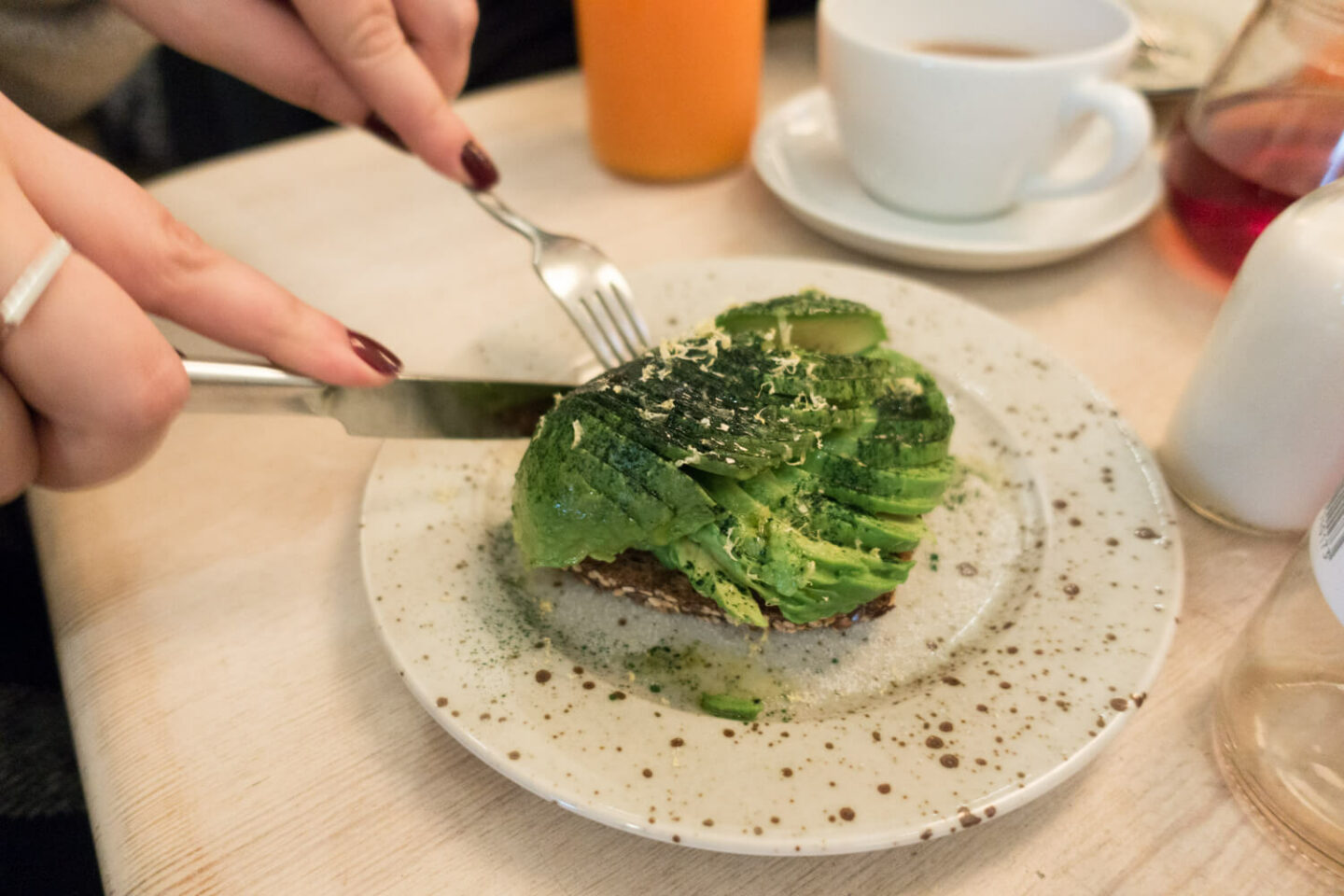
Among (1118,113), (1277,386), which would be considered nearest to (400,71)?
(1118,113)

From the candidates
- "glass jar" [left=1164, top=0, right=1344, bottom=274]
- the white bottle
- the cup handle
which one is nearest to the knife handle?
the white bottle

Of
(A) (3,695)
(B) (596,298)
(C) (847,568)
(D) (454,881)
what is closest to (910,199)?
(B) (596,298)

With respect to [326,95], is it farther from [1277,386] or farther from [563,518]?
[1277,386]

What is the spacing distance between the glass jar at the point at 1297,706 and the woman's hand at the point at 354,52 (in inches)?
44.9

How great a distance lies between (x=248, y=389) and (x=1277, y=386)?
1040 millimetres

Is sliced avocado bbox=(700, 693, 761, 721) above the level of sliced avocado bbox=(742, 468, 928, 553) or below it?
below

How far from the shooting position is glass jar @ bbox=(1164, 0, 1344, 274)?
1096 millimetres

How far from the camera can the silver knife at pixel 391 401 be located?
2.72ft

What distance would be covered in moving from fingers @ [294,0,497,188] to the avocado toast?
552 millimetres

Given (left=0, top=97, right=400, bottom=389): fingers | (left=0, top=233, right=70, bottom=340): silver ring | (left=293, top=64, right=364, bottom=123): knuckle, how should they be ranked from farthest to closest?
(left=293, top=64, right=364, bottom=123): knuckle < (left=0, top=97, right=400, bottom=389): fingers < (left=0, top=233, right=70, bottom=340): silver ring

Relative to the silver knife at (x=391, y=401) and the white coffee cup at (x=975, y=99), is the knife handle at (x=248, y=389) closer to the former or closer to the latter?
the silver knife at (x=391, y=401)

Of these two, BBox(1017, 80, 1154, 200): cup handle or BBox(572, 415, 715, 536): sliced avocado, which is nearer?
BBox(572, 415, 715, 536): sliced avocado

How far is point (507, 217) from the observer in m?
1.28

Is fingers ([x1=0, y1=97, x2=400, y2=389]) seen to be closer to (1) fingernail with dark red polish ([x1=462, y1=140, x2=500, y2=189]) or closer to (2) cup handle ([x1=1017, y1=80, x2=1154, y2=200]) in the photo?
(1) fingernail with dark red polish ([x1=462, y1=140, x2=500, y2=189])
